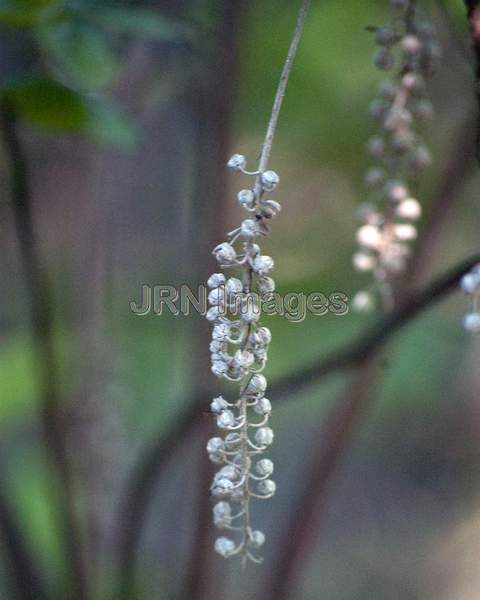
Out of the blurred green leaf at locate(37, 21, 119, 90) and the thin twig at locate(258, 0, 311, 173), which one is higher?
the thin twig at locate(258, 0, 311, 173)

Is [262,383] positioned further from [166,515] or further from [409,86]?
[166,515]

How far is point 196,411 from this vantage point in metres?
0.89

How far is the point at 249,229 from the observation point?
37cm

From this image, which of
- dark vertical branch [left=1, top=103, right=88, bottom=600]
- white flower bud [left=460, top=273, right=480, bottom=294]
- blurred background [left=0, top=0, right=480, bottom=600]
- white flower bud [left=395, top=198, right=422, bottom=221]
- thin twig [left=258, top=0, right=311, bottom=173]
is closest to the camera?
thin twig [left=258, top=0, right=311, bottom=173]

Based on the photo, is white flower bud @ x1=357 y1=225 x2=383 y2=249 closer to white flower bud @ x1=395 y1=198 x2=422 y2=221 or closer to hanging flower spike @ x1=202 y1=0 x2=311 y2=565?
white flower bud @ x1=395 y1=198 x2=422 y2=221

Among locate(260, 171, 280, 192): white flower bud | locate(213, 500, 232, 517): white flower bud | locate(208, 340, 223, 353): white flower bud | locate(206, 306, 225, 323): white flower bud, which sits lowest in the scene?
locate(213, 500, 232, 517): white flower bud

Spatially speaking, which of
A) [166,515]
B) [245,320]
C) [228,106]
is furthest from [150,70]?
[166,515]

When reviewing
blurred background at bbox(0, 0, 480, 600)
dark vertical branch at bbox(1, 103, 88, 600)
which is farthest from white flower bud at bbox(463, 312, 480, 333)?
dark vertical branch at bbox(1, 103, 88, 600)

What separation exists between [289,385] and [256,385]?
1.26 feet

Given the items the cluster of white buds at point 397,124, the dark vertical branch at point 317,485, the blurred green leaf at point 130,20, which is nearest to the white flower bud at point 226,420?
the cluster of white buds at point 397,124

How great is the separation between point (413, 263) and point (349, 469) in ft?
2.48

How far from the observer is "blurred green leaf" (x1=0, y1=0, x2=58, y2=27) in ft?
1.74

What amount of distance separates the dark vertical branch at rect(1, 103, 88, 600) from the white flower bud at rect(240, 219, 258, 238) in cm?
38

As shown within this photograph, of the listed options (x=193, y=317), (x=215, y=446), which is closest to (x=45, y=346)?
(x=193, y=317)
